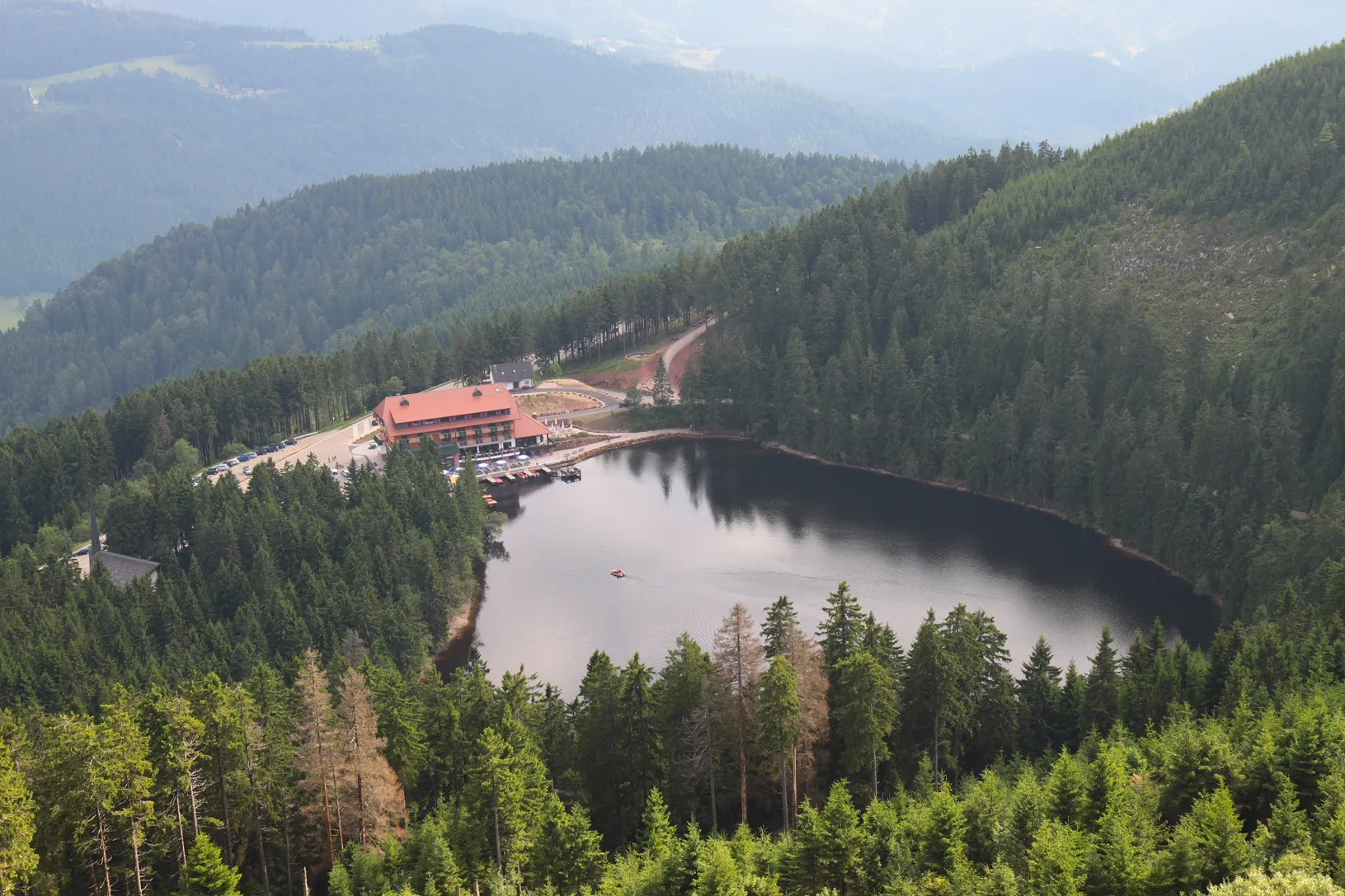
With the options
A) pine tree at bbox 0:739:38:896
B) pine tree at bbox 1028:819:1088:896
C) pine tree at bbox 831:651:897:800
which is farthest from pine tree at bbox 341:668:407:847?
pine tree at bbox 1028:819:1088:896

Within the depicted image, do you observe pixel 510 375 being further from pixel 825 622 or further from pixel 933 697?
pixel 933 697

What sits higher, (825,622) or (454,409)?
(454,409)

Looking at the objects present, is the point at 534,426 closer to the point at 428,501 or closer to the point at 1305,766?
the point at 428,501

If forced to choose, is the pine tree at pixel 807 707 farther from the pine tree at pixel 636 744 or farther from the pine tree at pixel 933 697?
the pine tree at pixel 636 744

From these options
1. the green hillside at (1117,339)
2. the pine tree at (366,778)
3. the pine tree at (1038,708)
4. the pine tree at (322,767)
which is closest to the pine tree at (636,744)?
the pine tree at (366,778)

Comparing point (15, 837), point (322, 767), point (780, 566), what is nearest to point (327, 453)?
point (780, 566)

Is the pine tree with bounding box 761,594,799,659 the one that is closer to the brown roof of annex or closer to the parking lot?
the parking lot
